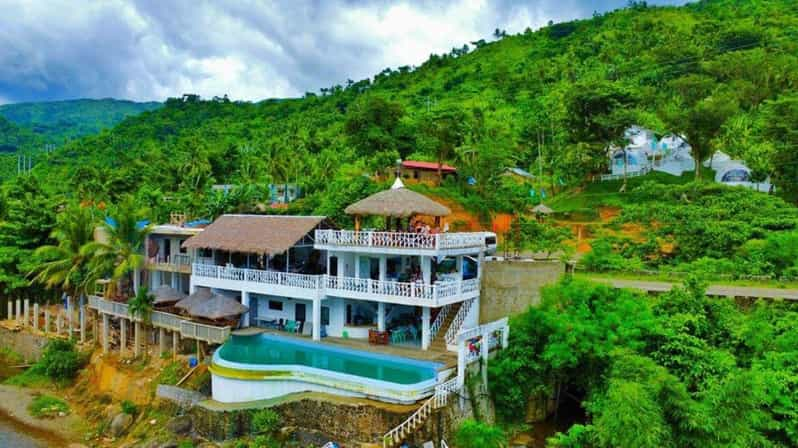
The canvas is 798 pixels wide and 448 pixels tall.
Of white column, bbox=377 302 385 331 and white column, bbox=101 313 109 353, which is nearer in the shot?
white column, bbox=377 302 385 331

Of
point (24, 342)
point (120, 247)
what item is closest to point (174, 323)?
point (120, 247)

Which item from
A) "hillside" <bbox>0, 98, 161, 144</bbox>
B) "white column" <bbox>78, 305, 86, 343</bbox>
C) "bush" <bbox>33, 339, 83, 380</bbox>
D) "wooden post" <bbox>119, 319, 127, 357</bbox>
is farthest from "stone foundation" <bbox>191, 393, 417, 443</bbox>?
"hillside" <bbox>0, 98, 161, 144</bbox>

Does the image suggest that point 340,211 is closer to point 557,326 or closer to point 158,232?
point 158,232

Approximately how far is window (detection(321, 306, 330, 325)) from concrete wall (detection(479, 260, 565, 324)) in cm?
575

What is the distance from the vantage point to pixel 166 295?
27.2m

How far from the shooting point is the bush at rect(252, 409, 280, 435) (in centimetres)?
1720

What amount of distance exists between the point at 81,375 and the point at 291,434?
15.7m

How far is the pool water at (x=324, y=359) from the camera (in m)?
18.0

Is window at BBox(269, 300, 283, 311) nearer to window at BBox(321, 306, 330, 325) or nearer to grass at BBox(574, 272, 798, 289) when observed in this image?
window at BBox(321, 306, 330, 325)

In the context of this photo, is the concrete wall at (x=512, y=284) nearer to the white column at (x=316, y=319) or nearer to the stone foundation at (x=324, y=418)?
the white column at (x=316, y=319)

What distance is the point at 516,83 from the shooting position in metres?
85.1

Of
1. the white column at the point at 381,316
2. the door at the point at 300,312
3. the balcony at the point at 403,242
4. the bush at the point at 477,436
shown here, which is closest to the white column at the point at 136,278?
the door at the point at 300,312

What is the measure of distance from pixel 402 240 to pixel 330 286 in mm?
3421

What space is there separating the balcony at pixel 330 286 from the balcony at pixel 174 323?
81.8 inches
